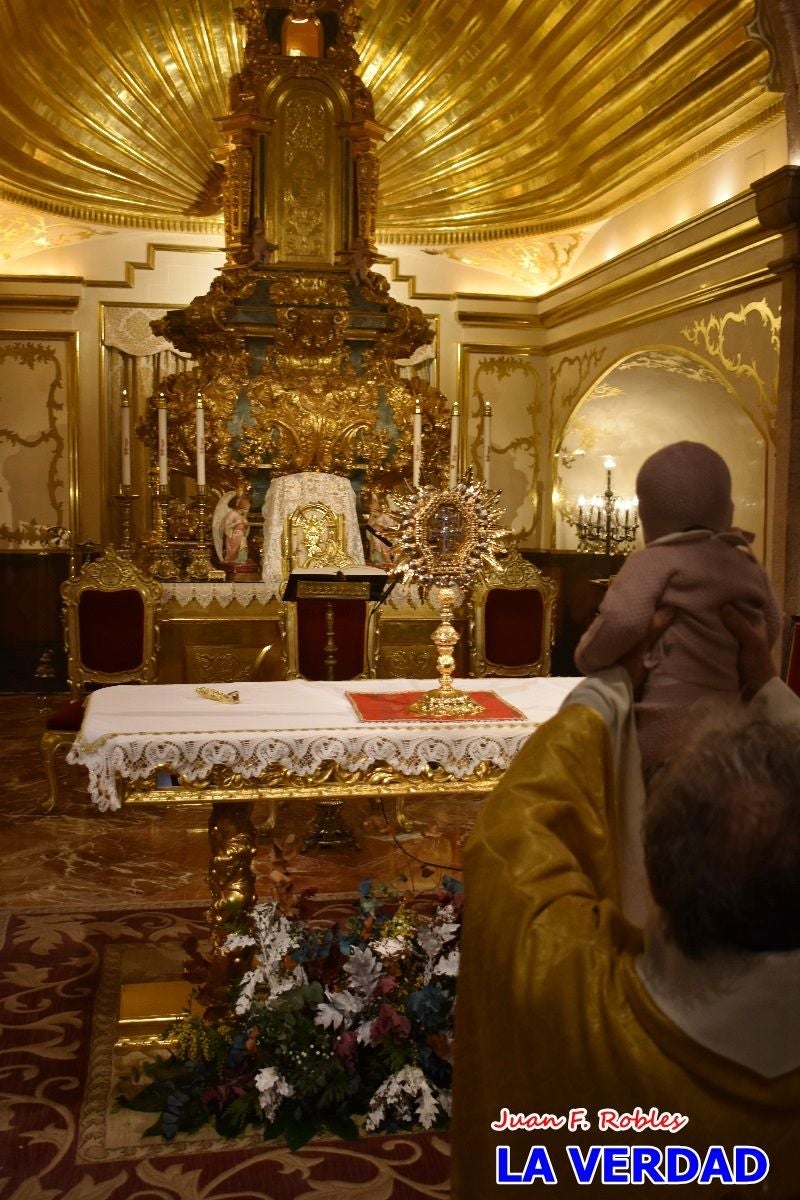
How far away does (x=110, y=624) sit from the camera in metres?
6.18

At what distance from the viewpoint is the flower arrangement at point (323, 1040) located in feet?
9.52

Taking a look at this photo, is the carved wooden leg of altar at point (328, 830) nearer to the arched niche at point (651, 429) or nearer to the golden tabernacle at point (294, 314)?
the arched niche at point (651, 429)

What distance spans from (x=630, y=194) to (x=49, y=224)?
16.6 ft

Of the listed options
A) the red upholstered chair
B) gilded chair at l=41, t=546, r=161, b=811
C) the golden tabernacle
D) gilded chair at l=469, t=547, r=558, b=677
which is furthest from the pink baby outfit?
the golden tabernacle

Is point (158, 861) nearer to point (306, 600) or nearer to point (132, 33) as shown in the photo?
point (306, 600)

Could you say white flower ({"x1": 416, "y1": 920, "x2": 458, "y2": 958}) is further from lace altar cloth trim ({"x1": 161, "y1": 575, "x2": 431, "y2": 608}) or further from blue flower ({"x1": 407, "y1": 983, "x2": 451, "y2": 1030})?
lace altar cloth trim ({"x1": 161, "y1": 575, "x2": 431, "y2": 608})

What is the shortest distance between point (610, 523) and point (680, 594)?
7.92m

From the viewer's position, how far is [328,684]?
13.1ft

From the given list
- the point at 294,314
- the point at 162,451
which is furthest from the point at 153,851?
the point at 294,314

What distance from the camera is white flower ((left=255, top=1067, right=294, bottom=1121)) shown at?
2.84 meters

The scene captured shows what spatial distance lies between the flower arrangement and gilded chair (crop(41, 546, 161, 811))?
10.4 feet

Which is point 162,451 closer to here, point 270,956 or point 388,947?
point 270,956

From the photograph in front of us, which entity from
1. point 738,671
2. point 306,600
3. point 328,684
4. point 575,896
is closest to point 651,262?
point 306,600

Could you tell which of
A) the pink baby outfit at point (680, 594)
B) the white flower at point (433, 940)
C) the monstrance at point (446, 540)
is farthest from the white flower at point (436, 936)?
the pink baby outfit at point (680, 594)
